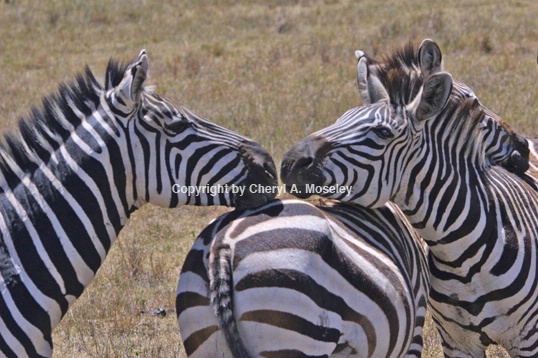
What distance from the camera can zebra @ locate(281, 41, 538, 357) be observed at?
4.17 metres

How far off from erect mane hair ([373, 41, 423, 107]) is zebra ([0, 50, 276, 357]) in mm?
760

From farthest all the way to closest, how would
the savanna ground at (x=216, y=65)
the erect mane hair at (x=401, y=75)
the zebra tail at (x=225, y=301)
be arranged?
the savanna ground at (x=216, y=65), the erect mane hair at (x=401, y=75), the zebra tail at (x=225, y=301)

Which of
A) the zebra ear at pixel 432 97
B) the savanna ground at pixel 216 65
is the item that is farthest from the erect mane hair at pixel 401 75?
the savanna ground at pixel 216 65

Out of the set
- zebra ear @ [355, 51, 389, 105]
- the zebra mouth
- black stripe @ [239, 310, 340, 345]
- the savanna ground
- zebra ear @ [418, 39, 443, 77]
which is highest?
zebra ear @ [418, 39, 443, 77]

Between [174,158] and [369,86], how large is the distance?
3.67 feet

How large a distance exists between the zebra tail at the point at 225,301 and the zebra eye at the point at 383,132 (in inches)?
42.1

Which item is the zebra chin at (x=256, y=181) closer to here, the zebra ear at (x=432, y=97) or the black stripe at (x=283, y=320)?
the black stripe at (x=283, y=320)

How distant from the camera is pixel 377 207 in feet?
14.3

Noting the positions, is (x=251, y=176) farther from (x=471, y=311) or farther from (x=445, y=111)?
(x=471, y=311)

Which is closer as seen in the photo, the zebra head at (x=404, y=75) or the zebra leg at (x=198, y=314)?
the zebra leg at (x=198, y=314)

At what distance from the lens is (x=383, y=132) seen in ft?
13.8

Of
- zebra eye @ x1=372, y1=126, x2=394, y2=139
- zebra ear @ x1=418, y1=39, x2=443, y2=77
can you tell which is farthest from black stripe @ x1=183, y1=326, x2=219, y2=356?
zebra ear @ x1=418, y1=39, x2=443, y2=77

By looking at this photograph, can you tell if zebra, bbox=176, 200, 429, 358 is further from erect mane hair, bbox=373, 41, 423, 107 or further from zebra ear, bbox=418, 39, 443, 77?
zebra ear, bbox=418, 39, 443, 77

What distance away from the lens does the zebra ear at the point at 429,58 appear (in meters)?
4.45
